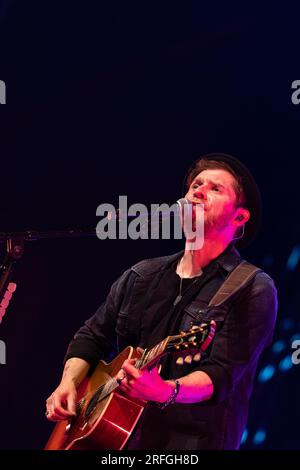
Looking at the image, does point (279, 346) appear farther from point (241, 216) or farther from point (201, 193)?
point (201, 193)

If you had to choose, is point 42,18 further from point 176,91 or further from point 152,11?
point 176,91

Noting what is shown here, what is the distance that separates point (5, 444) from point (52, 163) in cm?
190

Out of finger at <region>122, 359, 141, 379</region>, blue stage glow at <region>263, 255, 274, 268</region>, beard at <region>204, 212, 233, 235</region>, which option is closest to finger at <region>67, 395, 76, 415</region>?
finger at <region>122, 359, 141, 379</region>

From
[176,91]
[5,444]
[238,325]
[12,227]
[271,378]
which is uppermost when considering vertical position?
[176,91]

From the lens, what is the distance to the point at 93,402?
2.94 meters

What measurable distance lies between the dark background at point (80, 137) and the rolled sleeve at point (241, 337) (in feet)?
4.46

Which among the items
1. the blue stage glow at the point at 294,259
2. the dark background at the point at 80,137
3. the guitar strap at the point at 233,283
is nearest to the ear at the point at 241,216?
the guitar strap at the point at 233,283

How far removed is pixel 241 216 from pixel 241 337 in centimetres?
71

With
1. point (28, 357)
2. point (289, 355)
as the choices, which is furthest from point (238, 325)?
point (28, 357)

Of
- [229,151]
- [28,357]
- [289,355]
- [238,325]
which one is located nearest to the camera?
[238,325]

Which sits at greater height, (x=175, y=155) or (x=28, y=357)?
(x=175, y=155)

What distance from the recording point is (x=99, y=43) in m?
4.30

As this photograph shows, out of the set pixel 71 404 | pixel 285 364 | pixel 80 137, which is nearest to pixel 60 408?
pixel 71 404

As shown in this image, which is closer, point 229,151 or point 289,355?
point 289,355
